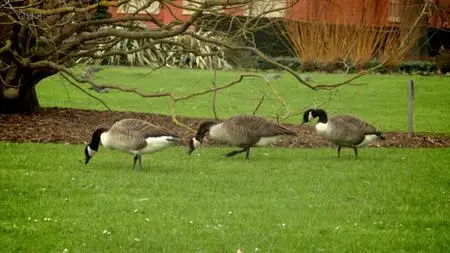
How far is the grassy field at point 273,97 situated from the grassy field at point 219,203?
637 centimetres

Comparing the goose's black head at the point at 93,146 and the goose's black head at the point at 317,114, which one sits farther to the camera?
the goose's black head at the point at 317,114

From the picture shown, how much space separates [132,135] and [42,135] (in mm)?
4117

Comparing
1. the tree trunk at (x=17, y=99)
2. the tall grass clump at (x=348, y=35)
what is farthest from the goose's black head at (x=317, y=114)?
the tall grass clump at (x=348, y=35)

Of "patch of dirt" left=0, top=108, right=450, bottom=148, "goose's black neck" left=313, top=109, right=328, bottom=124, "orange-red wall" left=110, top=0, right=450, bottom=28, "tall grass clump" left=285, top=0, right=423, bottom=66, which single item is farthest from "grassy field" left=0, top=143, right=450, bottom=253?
"orange-red wall" left=110, top=0, right=450, bottom=28

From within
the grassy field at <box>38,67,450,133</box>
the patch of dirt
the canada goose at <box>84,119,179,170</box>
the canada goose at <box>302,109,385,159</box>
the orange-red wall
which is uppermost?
the canada goose at <box>84,119,179,170</box>

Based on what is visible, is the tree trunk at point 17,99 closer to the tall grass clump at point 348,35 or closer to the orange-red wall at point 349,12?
the orange-red wall at point 349,12

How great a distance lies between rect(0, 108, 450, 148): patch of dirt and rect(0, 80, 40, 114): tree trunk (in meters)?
0.32

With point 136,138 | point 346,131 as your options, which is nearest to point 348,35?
point 346,131

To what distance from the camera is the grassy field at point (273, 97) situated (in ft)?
77.2

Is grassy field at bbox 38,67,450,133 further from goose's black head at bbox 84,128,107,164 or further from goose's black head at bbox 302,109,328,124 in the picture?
goose's black head at bbox 84,128,107,164

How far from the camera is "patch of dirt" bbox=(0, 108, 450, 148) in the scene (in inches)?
652

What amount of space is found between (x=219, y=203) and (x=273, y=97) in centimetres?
1768

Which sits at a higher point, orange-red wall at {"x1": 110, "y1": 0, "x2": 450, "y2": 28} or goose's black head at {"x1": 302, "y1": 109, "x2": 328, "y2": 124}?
goose's black head at {"x1": 302, "y1": 109, "x2": 328, "y2": 124}

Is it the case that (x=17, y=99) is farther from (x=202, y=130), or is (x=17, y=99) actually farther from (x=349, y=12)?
(x=349, y=12)
